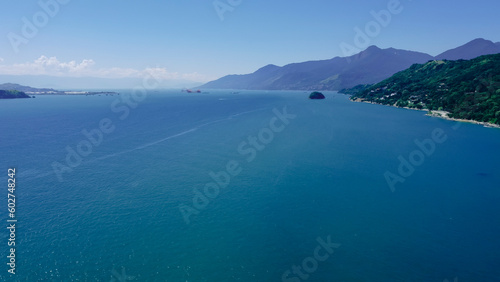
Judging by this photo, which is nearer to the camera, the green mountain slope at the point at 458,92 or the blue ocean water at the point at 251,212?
the blue ocean water at the point at 251,212

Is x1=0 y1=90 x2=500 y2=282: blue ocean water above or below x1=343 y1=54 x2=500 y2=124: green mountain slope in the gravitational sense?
below

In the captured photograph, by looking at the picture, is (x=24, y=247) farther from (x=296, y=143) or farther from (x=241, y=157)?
(x=296, y=143)

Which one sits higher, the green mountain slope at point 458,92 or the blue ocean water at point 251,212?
the green mountain slope at point 458,92

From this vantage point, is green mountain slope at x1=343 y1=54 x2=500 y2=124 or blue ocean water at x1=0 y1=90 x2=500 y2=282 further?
green mountain slope at x1=343 y1=54 x2=500 y2=124

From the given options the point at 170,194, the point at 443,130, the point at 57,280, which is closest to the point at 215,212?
the point at 170,194
